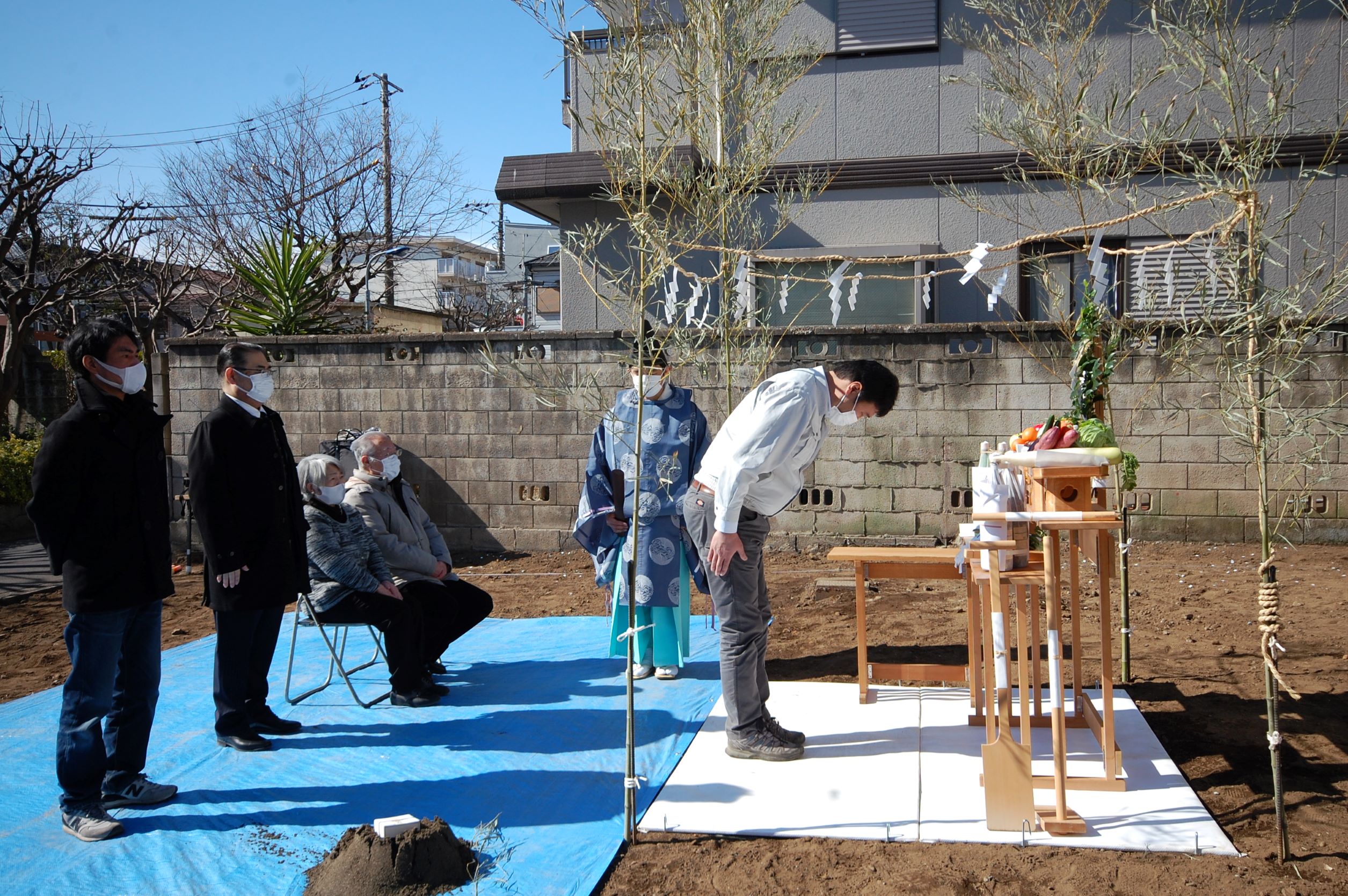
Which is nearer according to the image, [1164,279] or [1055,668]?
[1055,668]

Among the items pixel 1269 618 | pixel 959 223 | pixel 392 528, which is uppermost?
pixel 959 223

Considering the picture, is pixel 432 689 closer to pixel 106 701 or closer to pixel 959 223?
pixel 106 701

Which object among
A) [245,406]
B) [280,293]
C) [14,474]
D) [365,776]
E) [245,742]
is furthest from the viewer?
[14,474]

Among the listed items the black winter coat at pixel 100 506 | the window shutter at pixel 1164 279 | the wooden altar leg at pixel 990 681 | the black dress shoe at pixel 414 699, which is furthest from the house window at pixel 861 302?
the black winter coat at pixel 100 506

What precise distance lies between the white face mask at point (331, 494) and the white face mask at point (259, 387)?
0.54 m

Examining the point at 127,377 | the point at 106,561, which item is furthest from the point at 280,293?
the point at 106,561

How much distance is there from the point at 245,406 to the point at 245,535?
1.88ft

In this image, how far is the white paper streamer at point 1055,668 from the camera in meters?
3.17

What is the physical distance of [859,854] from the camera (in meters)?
3.07

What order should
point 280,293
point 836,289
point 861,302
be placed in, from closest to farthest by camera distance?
point 836,289, point 861,302, point 280,293

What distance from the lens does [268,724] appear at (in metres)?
4.33

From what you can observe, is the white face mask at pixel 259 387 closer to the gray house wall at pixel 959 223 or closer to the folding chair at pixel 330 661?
the folding chair at pixel 330 661

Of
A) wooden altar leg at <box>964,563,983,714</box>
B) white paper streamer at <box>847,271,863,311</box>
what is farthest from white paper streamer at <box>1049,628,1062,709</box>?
white paper streamer at <box>847,271,863,311</box>

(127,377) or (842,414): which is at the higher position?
(127,377)
